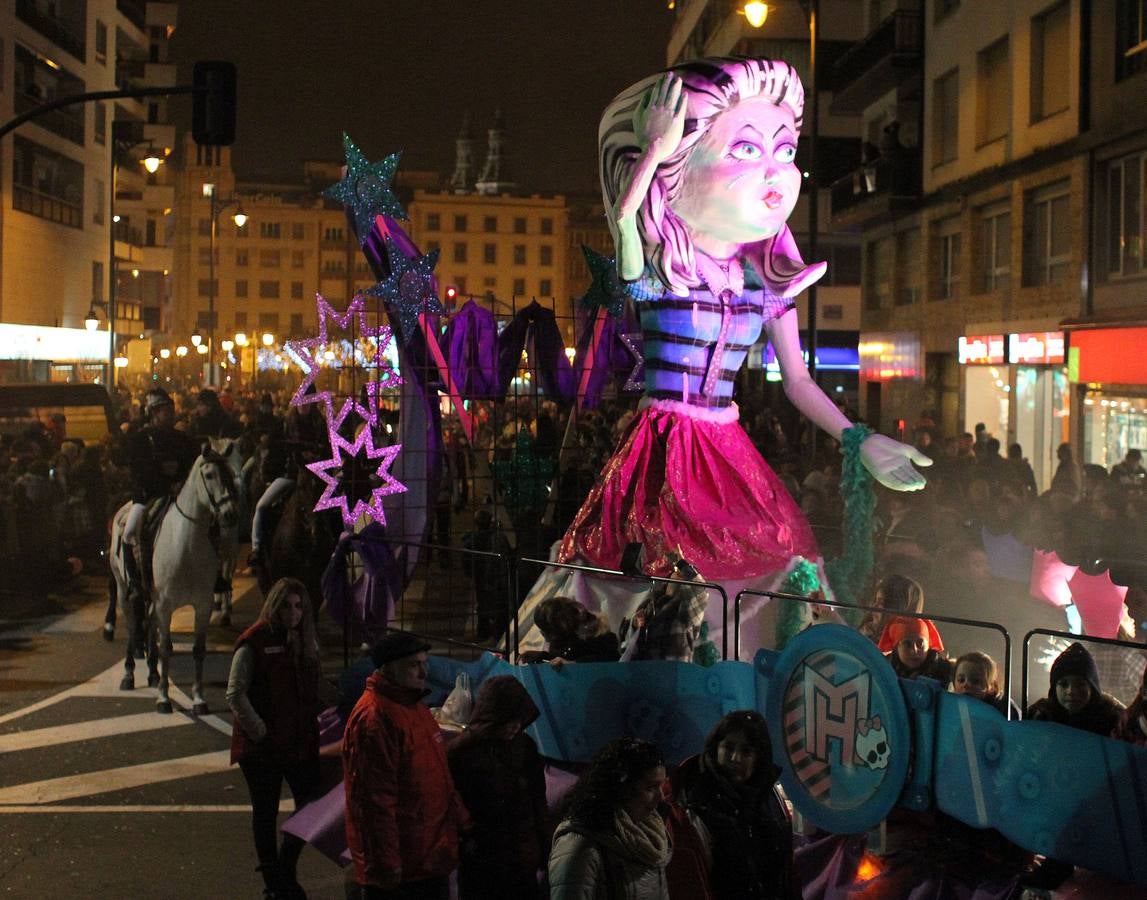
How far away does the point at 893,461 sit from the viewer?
7.52 metres

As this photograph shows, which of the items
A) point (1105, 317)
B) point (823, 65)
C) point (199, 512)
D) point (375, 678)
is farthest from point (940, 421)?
point (375, 678)

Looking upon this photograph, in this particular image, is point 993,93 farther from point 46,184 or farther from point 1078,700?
point 46,184

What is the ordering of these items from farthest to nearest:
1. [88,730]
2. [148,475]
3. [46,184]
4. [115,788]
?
[46,184] < [148,475] < [88,730] < [115,788]

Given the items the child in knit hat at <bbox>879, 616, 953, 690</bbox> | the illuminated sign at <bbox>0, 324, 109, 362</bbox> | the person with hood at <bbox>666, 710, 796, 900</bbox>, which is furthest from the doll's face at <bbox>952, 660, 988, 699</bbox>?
the illuminated sign at <bbox>0, 324, 109, 362</bbox>

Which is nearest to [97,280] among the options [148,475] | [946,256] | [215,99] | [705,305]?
[946,256]

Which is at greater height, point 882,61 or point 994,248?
point 882,61

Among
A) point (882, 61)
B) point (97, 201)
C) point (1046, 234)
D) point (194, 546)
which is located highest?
point (882, 61)

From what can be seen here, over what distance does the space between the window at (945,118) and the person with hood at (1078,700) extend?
22961mm

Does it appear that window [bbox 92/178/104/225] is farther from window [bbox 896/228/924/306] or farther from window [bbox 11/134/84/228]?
window [bbox 896/228/924/306]

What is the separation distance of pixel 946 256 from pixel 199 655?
799 inches

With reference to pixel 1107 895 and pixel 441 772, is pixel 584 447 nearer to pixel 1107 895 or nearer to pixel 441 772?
pixel 441 772

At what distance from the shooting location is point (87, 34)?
4306 cm

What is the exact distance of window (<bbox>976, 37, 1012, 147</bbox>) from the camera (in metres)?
24.3

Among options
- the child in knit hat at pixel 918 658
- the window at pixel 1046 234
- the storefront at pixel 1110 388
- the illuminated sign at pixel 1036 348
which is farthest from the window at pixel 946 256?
the child in knit hat at pixel 918 658
